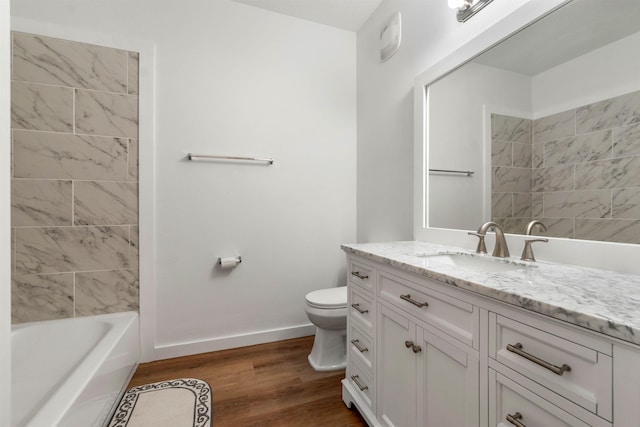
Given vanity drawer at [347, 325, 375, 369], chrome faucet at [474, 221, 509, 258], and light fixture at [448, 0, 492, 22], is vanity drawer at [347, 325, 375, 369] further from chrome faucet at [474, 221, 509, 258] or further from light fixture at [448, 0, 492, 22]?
light fixture at [448, 0, 492, 22]

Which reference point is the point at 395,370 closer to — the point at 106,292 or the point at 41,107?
the point at 106,292

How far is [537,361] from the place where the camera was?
59cm

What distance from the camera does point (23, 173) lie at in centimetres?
160

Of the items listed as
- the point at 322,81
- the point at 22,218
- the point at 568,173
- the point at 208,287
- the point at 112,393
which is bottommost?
the point at 112,393

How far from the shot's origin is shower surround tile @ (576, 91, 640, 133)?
0.83 metres

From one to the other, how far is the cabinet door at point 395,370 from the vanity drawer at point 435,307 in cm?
7

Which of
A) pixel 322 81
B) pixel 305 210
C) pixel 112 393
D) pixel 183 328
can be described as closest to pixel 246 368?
pixel 183 328

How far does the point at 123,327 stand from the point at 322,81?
87.0 inches

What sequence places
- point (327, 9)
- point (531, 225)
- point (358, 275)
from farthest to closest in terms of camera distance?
point (327, 9), point (358, 275), point (531, 225)

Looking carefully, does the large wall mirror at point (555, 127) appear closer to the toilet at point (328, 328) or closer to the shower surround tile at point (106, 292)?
the toilet at point (328, 328)

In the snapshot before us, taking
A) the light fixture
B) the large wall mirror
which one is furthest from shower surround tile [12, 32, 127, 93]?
the large wall mirror

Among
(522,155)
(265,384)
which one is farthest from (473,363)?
(265,384)

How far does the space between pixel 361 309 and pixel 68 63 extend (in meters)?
2.23

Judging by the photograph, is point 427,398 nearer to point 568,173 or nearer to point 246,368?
point 568,173
